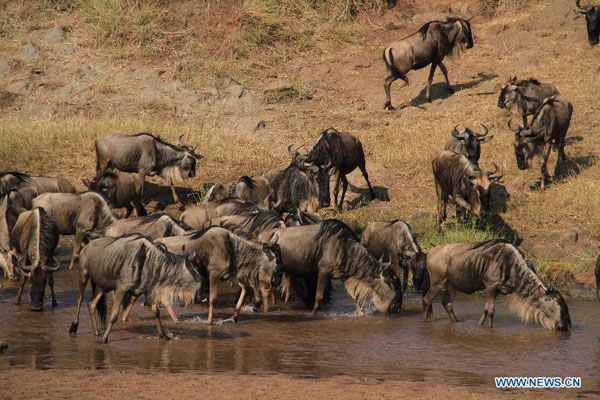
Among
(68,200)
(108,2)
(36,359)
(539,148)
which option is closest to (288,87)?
(108,2)

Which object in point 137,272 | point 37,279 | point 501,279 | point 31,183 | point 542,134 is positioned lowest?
point 37,279

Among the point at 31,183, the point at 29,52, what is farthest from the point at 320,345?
the point at 29,52

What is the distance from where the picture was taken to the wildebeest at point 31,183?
14.6 metres

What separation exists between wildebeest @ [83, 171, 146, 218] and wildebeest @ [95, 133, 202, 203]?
563 mm

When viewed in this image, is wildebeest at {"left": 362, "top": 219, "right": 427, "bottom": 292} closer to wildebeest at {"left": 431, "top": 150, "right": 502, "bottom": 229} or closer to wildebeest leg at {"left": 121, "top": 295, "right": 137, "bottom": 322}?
wildebeest at {"left": 431, "top": 150, "right": 502, "bottom": 229}

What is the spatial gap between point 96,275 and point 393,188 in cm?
838

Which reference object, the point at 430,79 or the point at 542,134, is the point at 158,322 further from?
the point at 430,79

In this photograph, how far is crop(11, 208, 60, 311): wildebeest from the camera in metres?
11.0

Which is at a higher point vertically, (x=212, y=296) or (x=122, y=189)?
(x=122, y=189)

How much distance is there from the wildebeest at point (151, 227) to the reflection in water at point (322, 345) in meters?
0.96

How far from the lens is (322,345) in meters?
9.88

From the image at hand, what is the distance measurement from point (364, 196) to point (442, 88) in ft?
20.0

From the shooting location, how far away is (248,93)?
22.2 metres

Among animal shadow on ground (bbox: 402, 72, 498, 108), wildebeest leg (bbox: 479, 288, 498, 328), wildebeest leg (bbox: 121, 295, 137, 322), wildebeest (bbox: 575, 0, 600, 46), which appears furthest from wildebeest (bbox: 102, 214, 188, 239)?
wildebeest (bbox: 575, 0, 600, 46)
